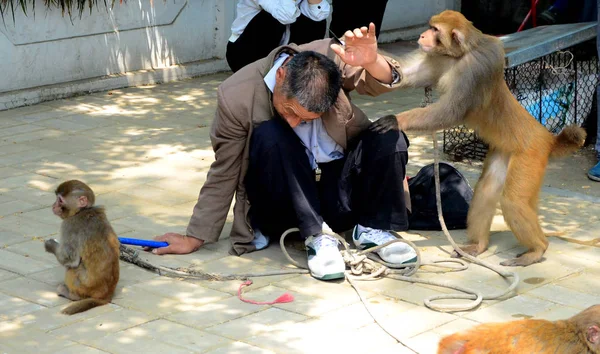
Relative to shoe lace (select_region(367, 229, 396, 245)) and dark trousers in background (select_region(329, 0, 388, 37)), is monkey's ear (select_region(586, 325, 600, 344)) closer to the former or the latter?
shoe lace (select_region(367, 229, 396, 245))

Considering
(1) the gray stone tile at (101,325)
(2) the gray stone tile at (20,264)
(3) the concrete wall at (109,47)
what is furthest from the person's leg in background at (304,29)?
(1) the gray stone tile at (101,325)

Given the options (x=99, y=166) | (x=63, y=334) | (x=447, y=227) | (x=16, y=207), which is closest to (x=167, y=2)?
(x=99, y=166)

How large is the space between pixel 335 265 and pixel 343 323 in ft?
1.66

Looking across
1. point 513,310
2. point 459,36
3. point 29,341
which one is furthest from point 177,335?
point 459,36

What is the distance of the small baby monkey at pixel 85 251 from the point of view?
4285 mm

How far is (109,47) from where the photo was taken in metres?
9.09

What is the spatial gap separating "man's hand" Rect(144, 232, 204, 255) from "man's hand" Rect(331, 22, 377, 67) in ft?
4.04

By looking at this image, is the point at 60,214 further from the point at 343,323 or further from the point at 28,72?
the point at 28,72

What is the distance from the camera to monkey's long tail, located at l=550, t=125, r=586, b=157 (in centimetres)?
491

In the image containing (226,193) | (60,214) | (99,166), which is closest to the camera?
(60,214)

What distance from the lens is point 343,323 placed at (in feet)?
13.8

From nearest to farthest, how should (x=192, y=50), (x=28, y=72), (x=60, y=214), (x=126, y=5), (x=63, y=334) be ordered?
(x=63, y=334) → (x=60, y=214) → (x=28, y=72) → (x=126, y=5) → (x=192, y=50)

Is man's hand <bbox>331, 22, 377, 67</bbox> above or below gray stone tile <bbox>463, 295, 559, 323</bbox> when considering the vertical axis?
above

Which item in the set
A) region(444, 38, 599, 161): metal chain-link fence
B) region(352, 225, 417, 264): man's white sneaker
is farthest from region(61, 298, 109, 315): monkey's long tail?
region(444, 38, 599, 161): metal chain-link fence
